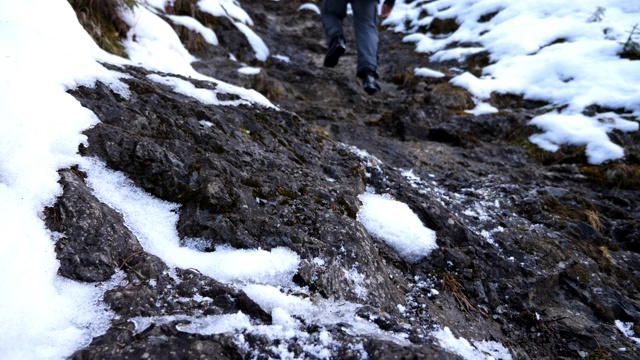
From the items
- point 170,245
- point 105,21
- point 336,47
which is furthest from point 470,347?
point 105,21

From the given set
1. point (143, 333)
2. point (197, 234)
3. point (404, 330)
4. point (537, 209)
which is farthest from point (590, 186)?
point (143, 333)

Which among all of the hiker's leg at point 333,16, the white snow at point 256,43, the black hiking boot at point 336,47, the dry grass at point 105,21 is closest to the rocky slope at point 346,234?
the dry grass at point 105,21

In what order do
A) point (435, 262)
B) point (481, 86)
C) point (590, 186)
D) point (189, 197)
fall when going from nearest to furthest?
1. point (189, 197)
2. point (435, 262)
3. point (590, 186)
4. point (481, 86)

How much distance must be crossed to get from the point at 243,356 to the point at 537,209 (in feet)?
12.8

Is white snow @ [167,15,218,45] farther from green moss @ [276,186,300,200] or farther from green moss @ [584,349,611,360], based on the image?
green moss @ [584,349,611,360]

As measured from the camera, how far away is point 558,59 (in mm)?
8008

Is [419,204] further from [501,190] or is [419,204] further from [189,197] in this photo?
[189,197]

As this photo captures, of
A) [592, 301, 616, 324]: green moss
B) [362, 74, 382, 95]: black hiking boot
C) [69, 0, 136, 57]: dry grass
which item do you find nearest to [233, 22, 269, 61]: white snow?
[69, 0, 136, 57]: dry grass

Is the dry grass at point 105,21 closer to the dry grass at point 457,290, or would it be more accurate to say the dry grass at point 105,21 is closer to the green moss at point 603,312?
the dry grass at point 457,290

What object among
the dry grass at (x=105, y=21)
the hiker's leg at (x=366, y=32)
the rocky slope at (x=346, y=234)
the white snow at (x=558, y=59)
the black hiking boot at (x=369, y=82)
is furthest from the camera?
the white snow at (x=558, y=59)

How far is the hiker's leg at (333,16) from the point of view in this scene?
5.83 meters

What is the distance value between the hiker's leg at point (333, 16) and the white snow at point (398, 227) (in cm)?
338

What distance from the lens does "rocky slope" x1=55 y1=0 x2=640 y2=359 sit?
1.95 meters

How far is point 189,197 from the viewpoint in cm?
262
